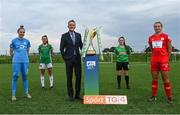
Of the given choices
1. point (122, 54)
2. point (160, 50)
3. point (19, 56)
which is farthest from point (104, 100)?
point (122, 54)

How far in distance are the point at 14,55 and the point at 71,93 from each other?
189 cm

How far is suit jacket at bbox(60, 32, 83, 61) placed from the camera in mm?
11248

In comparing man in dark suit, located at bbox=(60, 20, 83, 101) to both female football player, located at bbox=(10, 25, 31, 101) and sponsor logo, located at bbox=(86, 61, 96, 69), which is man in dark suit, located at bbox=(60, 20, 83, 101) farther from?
female football player, located at bbox=(10, 25, 31, 101)

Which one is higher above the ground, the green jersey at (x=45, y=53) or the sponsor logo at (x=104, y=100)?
the green jersey at (x=45, y=53)

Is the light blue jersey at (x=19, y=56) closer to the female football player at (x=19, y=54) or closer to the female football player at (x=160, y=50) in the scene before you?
the female football player at (x=19, y=54)

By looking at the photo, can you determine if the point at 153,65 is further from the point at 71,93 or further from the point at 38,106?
the point at 38,106

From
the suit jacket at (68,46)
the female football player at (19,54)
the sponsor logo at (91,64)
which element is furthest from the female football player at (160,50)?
the female football player at (19,54)

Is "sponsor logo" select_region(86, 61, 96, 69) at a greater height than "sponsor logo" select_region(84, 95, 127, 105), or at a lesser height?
greater

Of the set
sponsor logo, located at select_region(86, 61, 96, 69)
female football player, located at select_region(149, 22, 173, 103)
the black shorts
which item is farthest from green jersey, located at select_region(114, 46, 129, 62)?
female football player, located at select_region(149, 22, 173, 103)

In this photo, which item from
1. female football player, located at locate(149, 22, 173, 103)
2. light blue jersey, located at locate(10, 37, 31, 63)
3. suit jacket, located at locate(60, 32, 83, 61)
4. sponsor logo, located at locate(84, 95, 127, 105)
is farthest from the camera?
light blue jersey, located at locate(10, 37, 31, 63)

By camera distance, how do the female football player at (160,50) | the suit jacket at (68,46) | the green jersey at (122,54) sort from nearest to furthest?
the female football player at (160,50)
the suit jacket at (68,46)
the green jersey at (122,54)

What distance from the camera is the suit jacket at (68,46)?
11.2 m

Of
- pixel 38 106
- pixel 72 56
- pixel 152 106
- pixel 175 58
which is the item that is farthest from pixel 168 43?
pixel 175 58

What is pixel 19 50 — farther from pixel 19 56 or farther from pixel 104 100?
pixel 104 100
